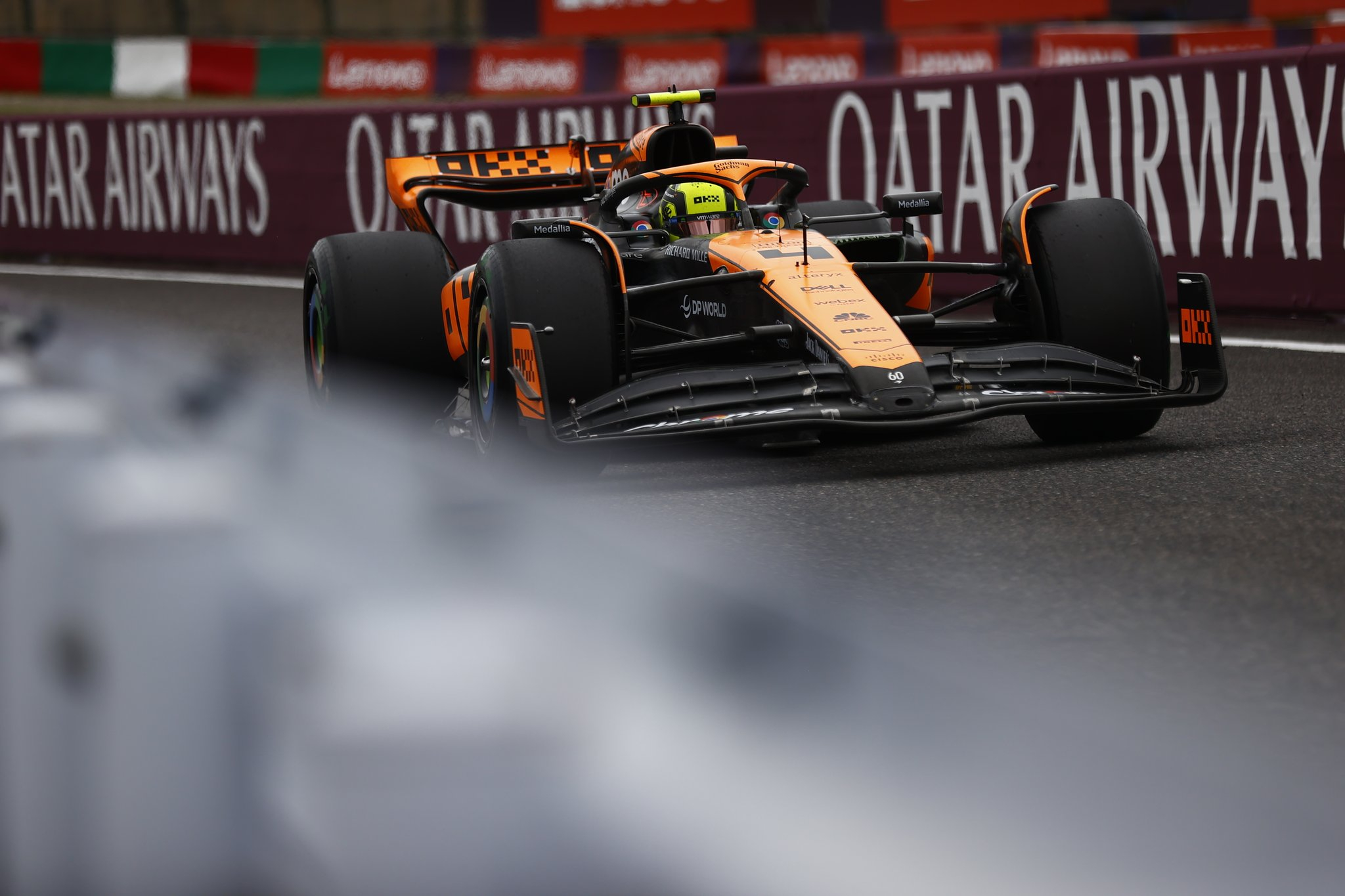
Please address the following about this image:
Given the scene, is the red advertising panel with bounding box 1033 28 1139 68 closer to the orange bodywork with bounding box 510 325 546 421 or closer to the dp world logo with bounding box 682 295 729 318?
the dp world logo with bounding box 682 295 729 318

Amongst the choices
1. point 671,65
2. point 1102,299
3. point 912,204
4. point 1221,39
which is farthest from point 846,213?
point 671,65

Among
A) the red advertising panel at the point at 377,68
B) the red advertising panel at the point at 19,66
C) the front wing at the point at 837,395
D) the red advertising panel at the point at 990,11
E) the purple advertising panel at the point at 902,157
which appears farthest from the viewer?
the red advertising panel at the point at 19,66

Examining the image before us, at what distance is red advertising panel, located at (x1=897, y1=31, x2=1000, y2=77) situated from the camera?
18547 millimetres

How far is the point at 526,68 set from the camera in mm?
21719

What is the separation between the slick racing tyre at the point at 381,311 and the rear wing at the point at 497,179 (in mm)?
559

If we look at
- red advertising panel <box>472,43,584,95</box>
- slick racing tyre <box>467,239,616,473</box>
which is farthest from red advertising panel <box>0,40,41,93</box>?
slick racing tyre <box>467,239,616,473</box>

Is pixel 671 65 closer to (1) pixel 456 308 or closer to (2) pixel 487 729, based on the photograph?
(1) pixel 456 308

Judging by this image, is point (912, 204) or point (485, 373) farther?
point (912, 204)

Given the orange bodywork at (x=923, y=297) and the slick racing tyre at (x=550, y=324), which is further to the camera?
the orange bodywork at (x=923, y=297)

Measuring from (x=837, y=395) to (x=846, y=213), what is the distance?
1.94 meters

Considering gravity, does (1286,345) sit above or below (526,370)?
below

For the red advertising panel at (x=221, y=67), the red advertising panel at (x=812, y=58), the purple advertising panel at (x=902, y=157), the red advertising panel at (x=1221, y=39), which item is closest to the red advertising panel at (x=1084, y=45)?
the red advertising panel at (x=1221, y=39)

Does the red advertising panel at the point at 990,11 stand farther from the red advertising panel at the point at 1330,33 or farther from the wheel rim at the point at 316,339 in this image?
the wheel rim at the point at 316,339

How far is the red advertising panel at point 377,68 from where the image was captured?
22.3 metres
